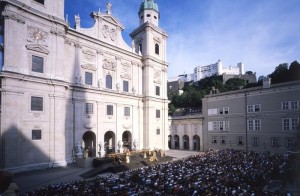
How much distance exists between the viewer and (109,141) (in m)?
30.9

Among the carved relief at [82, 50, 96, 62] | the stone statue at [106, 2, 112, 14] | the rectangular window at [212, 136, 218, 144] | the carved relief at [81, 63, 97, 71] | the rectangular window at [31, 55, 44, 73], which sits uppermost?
the stone statue at [106, 2, 112, 14]

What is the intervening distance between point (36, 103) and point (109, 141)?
489 inches

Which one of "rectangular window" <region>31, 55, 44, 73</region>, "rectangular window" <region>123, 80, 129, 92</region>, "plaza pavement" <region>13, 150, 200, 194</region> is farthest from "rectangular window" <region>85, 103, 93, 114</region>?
"plaza pavement" <region>13, 150, 200, 194</region>

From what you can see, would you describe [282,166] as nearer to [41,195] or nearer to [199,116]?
[41,195]

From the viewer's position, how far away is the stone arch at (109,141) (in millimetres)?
30141

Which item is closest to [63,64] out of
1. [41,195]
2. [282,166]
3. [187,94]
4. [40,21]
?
[40,21]

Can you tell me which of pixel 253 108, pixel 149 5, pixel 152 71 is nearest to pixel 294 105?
pixel 253 108

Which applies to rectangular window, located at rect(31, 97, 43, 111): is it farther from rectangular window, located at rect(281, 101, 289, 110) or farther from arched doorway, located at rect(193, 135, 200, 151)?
rectangular window, located at rect(281, 101, 289, 110)

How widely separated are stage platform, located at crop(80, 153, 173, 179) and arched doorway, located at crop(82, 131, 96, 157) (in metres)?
4.81

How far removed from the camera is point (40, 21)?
22.3m

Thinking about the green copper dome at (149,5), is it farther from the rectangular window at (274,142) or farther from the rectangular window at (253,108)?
the rectangular window at (274,142)

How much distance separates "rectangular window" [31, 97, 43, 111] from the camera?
21.1 metres

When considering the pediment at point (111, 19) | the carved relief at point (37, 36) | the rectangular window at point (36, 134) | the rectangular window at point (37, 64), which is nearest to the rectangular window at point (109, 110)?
the rectangular window at point (36, 134)

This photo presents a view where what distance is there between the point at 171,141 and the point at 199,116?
29.1 feet
